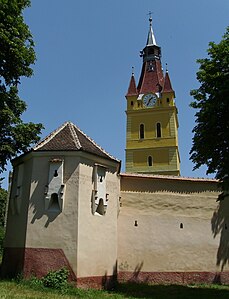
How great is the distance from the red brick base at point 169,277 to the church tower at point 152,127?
21816 mm

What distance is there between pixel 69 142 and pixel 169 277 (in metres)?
8.57

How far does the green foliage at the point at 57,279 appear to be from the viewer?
1321 centimetres

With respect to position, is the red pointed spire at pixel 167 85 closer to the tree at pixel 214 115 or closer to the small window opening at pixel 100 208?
the tree at pixel 214 115

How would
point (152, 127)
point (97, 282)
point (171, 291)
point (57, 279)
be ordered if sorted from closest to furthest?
point (57, 279)
point (97, 282)
point (171, 291)
point (152, 127)

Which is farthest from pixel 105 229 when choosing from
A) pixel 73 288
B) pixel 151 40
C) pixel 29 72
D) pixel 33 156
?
pixel 151 40

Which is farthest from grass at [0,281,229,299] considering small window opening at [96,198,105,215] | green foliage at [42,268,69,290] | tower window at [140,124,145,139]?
tower window at [140,124,145,139]

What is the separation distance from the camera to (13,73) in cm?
1619

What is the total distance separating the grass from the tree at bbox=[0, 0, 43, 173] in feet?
21.4

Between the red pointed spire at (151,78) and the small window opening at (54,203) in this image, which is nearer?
the small window opening at (54,203)

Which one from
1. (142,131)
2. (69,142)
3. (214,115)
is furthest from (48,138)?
(142,131)

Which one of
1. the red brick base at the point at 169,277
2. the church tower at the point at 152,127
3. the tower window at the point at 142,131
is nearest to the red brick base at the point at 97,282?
the red brick base at the point at 169,277

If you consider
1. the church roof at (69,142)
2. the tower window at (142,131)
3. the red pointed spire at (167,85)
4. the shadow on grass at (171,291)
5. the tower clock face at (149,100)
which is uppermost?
the red pointed spire at (167,85)

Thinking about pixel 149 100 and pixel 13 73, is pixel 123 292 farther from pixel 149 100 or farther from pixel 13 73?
pixel 149 100

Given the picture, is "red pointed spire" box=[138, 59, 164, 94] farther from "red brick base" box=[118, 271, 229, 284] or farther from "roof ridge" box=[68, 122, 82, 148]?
"red brick base" box=[118, 271, 229, 284]
